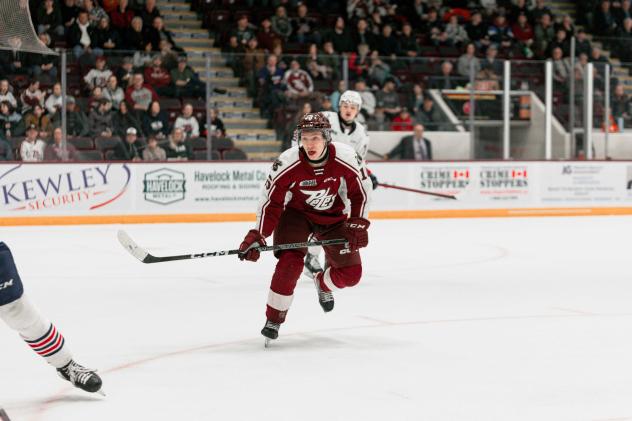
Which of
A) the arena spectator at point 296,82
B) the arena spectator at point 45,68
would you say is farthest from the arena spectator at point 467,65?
the arena spectator at point 45,68

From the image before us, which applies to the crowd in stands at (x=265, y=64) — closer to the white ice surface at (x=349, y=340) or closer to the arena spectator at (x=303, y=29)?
the arena spectator at (x=303, y=29)

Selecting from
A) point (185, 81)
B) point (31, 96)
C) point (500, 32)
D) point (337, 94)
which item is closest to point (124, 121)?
point (185, 81)

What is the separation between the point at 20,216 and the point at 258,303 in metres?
5.83

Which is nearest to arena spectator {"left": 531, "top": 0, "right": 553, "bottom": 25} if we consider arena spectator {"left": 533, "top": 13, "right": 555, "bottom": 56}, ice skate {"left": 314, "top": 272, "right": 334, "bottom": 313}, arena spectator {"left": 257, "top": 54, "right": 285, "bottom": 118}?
arena spectator {"left": 533, "top": 13, "right": 555, "bottom": 56}

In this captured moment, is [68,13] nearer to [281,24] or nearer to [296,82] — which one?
[296,82]

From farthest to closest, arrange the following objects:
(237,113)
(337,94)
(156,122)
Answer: (237,113)
(337,94)
(156,122)

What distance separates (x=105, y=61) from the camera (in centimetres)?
1176

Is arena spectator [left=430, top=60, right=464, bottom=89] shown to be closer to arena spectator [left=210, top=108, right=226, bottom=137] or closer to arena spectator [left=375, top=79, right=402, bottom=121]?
arena spectator [left=375, top=79, right=402, bottom=121]

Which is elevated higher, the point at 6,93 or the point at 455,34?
the point at 455,34

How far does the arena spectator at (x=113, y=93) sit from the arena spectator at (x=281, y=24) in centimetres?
389

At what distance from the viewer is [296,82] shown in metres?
12.7

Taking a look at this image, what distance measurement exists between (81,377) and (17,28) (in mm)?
1544

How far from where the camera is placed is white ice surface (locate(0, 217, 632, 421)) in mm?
3594

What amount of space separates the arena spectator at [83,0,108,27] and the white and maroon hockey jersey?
8873mm
